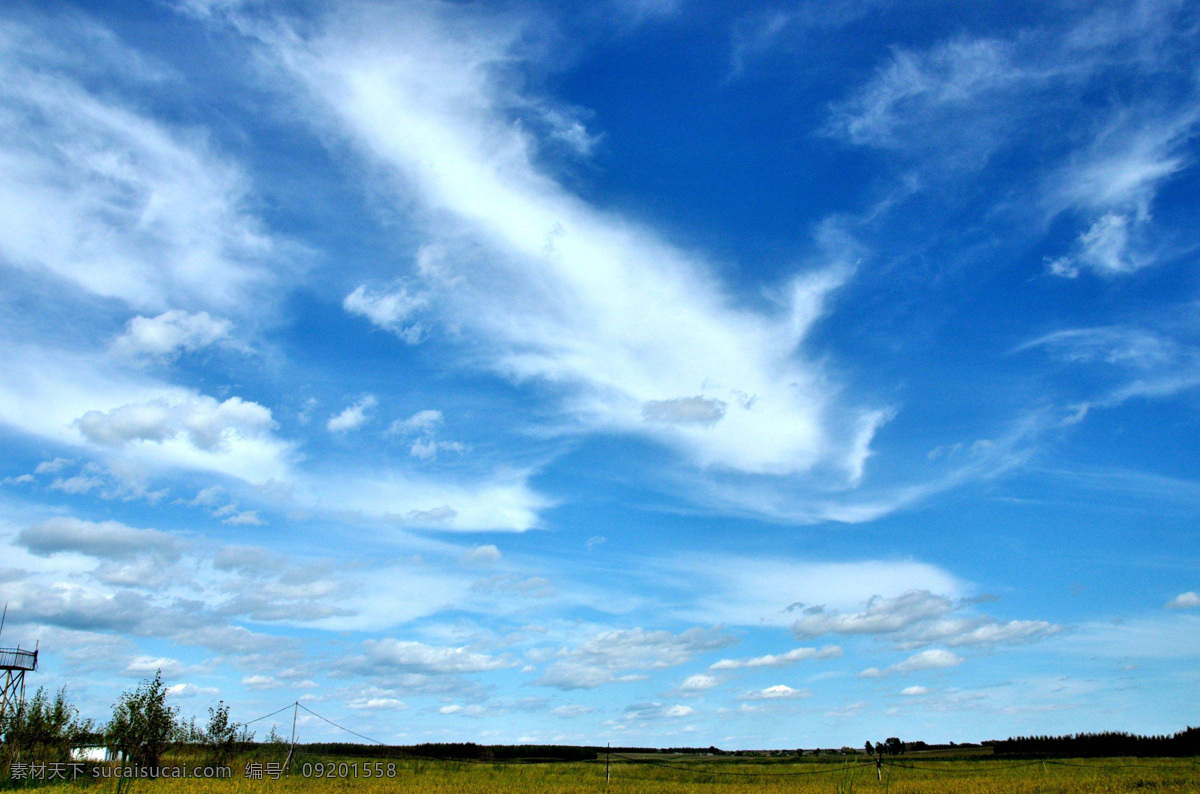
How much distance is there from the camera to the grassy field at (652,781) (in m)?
42.7

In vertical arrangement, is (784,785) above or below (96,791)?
below

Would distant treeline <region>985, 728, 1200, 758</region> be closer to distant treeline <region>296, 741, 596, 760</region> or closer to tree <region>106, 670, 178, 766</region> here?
distant treeline <region>296, 741, 596, 760</region>

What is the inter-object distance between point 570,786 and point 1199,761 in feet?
213

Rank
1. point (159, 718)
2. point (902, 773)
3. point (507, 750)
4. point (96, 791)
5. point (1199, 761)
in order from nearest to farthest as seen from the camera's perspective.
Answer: point (96, 791)
point (159, 718)
point (902, 773)
point (1199, 761)
point (507, 750)

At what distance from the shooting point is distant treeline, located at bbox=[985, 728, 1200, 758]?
93.9 m

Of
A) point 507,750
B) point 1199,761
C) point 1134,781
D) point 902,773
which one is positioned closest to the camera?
point 1134,781

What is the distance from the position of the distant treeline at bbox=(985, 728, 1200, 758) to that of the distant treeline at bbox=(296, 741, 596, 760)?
58186 mm

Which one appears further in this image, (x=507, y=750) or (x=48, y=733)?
(x=507, y=750)

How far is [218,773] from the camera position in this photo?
50.4 meters

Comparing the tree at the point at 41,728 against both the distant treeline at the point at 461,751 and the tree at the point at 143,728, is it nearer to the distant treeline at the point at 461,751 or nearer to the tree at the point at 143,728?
the tree at the point at 143,728

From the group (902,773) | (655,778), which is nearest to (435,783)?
(655,778)

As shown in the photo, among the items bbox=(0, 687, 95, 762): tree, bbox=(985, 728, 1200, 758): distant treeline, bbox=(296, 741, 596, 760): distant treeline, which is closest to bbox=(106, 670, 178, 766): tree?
bbox=(0, 687, 95, 762): tree

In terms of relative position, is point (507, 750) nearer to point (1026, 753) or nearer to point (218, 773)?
point (218, 773)

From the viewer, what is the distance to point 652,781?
56.1m
